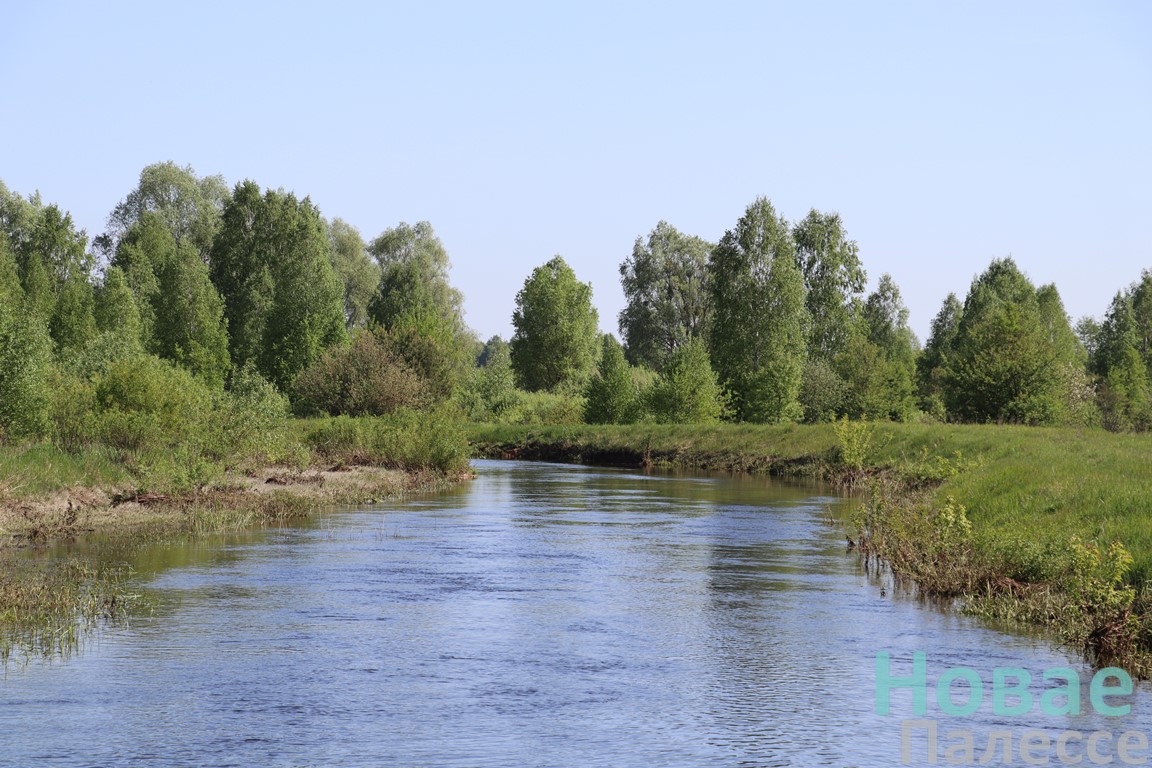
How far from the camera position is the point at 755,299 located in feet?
304

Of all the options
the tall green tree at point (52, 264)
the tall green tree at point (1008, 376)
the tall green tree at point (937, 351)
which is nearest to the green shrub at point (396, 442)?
the tall green tree at point (52, 264)

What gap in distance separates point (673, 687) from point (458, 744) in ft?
12.6

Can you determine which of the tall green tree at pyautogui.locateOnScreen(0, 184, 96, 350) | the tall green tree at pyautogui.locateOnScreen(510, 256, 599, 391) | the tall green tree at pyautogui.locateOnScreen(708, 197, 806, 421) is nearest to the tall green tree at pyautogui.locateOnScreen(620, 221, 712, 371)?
the tall green tree at pyautogui.locateOnScreen(510, 256, 599, 391)

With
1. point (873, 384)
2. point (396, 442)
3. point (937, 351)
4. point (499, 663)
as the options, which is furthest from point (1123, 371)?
point (499, 663)

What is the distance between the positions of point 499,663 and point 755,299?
253 ft

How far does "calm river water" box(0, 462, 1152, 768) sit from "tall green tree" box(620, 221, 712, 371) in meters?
92.9

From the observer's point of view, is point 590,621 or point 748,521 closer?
point 590,621

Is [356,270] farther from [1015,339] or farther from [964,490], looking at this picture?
[964,490]

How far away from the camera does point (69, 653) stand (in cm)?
1742

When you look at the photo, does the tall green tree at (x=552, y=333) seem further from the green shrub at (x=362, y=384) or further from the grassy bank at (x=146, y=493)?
the grassy bank at (x=146, y=493)

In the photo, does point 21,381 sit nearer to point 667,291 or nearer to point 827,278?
point 827,278

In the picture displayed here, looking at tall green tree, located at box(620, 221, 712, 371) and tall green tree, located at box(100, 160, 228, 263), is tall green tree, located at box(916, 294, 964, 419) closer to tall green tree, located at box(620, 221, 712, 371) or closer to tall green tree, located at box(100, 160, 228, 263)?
tall green tree, located at box(620, 221, 712, 371)

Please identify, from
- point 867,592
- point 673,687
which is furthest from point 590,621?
point 867,592

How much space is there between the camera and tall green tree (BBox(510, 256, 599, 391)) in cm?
11294
